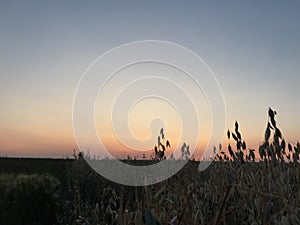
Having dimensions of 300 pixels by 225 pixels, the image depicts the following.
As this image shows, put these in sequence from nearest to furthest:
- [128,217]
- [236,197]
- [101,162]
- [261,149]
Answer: [128,217], [261,149], [236,197], [101,162]

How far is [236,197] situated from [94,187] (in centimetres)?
473

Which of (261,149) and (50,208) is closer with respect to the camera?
(261,149)

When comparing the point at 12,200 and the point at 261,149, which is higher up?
the point at 261,149

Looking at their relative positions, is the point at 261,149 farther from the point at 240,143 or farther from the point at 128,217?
the point at 128,217

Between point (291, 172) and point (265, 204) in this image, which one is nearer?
point (265, 204)

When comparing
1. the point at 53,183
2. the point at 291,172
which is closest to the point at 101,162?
the point at 53,183

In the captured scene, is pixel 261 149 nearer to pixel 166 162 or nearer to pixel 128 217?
pixel 128 217

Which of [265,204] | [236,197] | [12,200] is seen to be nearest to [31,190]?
[12,200]

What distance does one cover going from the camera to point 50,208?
7344mm

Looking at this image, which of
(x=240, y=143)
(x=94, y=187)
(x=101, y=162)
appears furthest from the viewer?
(x=101, y=162)

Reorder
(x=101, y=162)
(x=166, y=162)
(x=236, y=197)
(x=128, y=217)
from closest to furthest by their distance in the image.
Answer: (x=128, y=217), (x=236, y=197), (x=166, y=162), (x=101, y=162)

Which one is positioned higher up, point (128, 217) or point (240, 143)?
point (240, 143)

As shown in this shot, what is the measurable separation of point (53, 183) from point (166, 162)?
3.03 metres

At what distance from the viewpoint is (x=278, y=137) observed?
2.16 m
